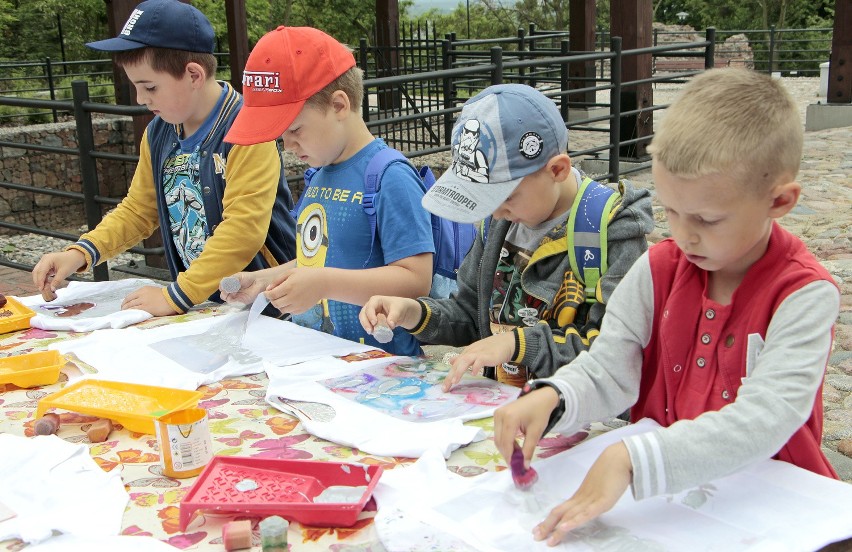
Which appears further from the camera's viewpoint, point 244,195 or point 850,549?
point 244,195

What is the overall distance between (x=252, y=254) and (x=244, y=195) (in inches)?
6.9

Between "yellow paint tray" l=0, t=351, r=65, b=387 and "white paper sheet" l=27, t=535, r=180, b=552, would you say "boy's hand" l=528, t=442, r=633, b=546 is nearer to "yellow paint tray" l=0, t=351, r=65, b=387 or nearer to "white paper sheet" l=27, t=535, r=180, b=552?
"white paper sheet" l=27, t=535, r=180, b=552

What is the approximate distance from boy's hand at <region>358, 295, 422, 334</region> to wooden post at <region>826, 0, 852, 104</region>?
33.9ft

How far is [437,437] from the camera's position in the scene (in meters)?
1.57

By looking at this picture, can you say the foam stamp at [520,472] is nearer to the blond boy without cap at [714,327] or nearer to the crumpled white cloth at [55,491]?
the blond boy without cap at [714,327]

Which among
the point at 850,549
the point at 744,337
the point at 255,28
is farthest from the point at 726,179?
the point at 255,28

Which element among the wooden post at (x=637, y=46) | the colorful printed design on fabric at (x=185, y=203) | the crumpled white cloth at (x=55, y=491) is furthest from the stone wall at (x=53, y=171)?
the crumpled white cloth at (x=55, y=491)

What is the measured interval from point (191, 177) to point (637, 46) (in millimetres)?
7422

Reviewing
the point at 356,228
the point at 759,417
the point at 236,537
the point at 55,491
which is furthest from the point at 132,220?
the point at 759,417

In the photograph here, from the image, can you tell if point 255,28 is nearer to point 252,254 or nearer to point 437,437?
point 252,254

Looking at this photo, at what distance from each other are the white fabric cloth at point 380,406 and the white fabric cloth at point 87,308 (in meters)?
0.68

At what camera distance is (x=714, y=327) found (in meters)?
1.43

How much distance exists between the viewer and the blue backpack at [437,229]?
2297 millimetres

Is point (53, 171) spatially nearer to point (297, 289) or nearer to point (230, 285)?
point (230, 285)
